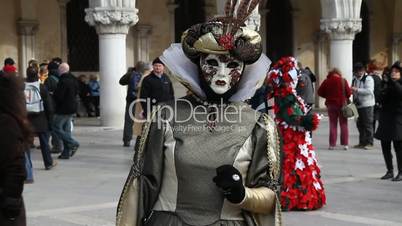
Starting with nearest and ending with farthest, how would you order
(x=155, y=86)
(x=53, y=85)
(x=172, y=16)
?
(x=155, y=86) → (x=53, y=85) → (x=172, y=16)

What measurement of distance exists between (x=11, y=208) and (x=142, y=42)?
20.3 m

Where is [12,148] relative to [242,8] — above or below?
below

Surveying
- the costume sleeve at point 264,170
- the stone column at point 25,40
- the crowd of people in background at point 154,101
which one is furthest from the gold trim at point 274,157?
the stone column at point 25,40

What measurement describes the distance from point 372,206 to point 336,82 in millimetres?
6496

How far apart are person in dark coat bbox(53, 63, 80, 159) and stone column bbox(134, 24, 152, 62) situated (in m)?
11.3

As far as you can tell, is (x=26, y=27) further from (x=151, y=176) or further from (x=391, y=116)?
(x=151, y=176)

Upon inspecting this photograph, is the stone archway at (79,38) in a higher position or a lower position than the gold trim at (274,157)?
higher

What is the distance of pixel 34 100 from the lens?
12234 millimetres

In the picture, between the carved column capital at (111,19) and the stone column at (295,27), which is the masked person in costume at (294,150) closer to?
the carved column capital at (111,19)

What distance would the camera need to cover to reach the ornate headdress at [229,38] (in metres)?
3.52

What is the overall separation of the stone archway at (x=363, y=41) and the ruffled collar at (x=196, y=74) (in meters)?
27.0

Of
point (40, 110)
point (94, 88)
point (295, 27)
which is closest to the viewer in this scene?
point (40, 110)

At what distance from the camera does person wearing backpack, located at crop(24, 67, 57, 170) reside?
39.6ft

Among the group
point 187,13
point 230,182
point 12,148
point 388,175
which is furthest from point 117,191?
point 187,13
